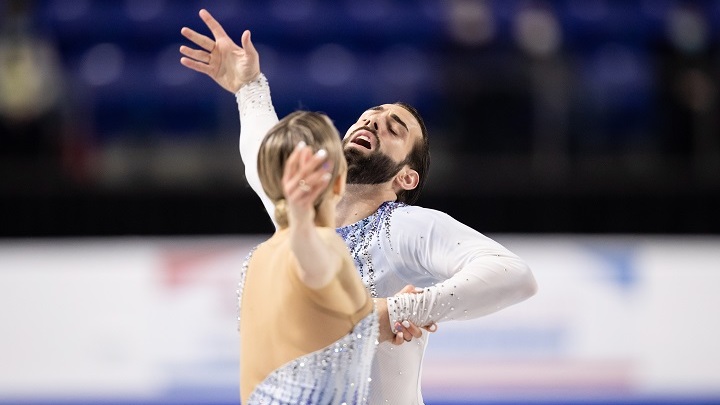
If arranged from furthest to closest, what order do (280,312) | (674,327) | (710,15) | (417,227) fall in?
(710,15) → (674,327) → (417,227) → (280,312)

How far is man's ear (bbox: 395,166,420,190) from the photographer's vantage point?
268cm

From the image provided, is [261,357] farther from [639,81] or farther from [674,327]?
[639,81]

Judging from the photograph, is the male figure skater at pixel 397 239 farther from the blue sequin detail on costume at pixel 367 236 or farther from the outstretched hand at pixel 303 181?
the outstretched hand at pixel 303 181

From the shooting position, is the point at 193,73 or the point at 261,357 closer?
the point at 261,357

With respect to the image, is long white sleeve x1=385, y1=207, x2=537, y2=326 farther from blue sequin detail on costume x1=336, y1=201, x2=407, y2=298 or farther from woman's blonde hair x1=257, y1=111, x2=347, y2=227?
woman's blonde hair x1=257, y1=111, x2=347, y2=227

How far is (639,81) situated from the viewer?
6.48 m

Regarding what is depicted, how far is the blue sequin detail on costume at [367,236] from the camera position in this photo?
8.32 feet

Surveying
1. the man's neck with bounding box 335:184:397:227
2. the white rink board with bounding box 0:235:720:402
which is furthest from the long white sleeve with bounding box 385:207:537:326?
the white rink board with bounding box 0:235:720:402

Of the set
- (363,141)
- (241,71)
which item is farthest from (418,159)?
(241,71)

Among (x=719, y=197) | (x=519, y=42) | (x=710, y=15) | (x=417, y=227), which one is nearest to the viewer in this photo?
(x=417, y=227)

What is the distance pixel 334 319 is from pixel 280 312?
104 mm

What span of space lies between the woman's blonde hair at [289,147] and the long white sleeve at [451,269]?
18.1 inches

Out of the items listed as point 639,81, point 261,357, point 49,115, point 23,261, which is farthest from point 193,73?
point 261,357

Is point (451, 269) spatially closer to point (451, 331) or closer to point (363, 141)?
point (363, 141)
